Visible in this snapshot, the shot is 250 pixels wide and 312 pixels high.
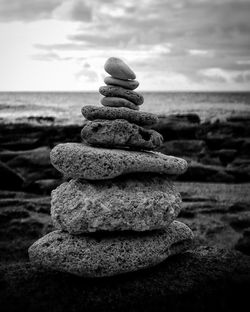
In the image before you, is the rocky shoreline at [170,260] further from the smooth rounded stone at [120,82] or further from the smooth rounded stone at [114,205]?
the smooth rounded stone at [120,82]

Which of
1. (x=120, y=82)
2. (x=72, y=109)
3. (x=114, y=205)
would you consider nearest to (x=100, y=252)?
(x=114, y=205)

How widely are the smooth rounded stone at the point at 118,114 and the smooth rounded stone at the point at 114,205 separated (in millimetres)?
865

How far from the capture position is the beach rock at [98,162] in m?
5.63

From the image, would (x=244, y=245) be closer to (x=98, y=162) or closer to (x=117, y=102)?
(x=117, y=102)

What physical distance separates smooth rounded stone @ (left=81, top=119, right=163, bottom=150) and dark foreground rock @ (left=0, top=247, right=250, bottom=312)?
1.85m

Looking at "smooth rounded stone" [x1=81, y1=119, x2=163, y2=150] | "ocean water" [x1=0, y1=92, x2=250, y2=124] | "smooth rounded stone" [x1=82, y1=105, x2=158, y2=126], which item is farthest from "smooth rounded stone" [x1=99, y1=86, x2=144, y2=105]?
"ocean water" [x1=0, y1=92, x2=250, y2=124]

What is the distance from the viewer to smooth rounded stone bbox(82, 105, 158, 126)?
6.20 metres

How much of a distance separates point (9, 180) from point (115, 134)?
7560 mm

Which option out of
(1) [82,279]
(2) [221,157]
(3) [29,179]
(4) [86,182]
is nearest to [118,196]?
(4) [86,182]

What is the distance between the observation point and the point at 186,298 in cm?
532

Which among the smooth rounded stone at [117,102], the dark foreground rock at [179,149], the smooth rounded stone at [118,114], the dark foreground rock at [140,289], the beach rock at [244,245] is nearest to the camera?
the dark foreground rock at [140,289]

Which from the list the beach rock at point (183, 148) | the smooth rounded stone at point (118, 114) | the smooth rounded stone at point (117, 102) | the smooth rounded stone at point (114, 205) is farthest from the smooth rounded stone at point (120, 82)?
the beach rock at point (183, 148)

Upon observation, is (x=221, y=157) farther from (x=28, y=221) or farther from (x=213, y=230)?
(x=28, y=221)

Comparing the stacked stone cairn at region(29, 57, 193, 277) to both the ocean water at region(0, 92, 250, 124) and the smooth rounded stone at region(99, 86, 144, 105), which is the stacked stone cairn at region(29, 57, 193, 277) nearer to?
the smooth rounded stone at region(99, 86, 144, 105)
